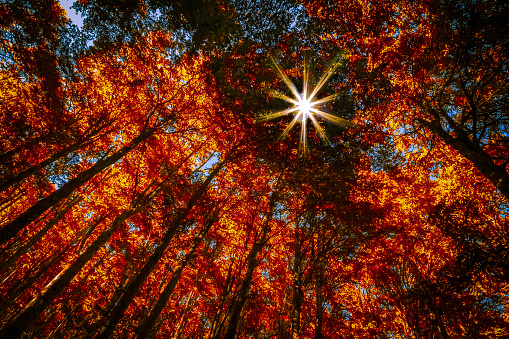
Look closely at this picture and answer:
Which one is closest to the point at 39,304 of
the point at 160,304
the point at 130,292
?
the point at 130,292

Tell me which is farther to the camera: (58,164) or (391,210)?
(391,210)

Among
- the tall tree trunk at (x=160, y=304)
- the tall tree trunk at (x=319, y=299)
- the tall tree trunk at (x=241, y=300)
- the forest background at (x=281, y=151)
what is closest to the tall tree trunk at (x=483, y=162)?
the forest background at (x=281, y=151)

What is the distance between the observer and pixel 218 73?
22.4ft

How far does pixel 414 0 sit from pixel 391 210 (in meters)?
9.06

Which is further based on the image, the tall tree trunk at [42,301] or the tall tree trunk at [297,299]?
the tall tree trunk at [297,299]

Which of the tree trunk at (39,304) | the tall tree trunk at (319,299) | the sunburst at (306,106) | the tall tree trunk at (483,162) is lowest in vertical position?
the tree trunk at (39,304)

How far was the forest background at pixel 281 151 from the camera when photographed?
560 cm

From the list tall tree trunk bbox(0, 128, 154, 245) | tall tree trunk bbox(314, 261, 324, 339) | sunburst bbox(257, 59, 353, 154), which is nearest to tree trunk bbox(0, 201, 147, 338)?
tall tree trunk bbox(0, 128, 154, 245)

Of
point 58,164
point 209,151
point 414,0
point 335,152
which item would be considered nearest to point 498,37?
point 414,0

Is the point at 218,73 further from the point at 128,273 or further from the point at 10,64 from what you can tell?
the point at 128,273

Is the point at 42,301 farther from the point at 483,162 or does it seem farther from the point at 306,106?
the point at 483,162

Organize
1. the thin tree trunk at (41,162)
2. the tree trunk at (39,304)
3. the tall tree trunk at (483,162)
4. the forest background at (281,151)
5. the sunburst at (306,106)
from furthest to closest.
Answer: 1. the sunburst at (306,106)
2. the thin tree trunk at (41,162)
3. the forest background at (281,151)
4. the tree trunk at (39,304)
5. the tall tree trunk at (483,162)

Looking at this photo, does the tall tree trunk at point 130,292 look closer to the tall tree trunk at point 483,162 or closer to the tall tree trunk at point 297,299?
the tall tree trunk at point 297,299

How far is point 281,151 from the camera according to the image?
879cm
